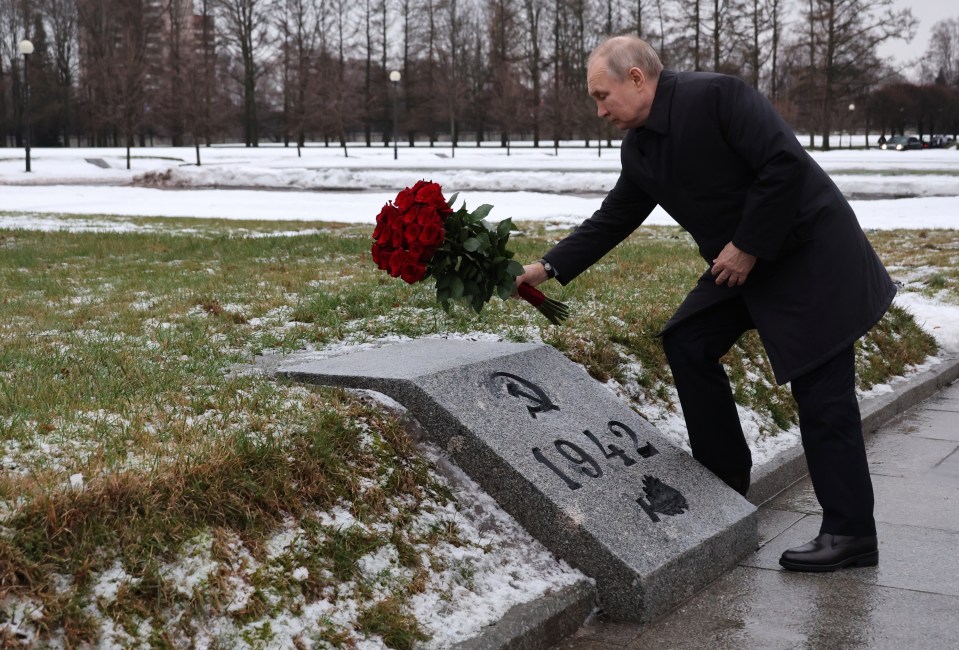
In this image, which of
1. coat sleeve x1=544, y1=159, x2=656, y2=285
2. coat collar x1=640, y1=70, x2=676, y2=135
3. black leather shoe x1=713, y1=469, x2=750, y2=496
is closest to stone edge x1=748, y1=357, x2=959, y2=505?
black leather shoe x1=713, y1=469, x2=750, y2=496

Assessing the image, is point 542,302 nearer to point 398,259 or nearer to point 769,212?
point 398,259

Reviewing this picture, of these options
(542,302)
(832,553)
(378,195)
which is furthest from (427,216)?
(378,195)

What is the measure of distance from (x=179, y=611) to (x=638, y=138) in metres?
2.32

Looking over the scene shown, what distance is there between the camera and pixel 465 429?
3842 mm

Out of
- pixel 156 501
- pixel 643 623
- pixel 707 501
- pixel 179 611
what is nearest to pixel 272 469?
pixel 156 501

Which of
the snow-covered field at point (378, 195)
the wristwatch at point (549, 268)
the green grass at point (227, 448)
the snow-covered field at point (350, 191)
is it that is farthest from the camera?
the snow-covered field at point (350, 191)

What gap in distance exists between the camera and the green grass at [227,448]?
9.02ft

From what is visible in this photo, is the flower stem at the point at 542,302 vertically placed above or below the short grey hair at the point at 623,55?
below

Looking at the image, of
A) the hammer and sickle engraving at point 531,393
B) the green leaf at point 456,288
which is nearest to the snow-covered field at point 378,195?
the hammer and sickle engraving at point 531,393

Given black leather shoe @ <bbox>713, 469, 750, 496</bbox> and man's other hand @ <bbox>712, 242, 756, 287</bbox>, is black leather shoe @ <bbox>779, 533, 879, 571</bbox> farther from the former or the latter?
man's other hand @ <bbox>712, 242, 756, 287</bbox>

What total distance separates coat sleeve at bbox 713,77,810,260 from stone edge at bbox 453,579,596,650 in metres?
1.30

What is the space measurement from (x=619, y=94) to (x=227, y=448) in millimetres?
1827

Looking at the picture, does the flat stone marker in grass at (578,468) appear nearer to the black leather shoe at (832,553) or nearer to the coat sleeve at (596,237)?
the black leather shoe at (832,553)

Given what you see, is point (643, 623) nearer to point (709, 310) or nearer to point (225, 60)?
point (709, 310)
